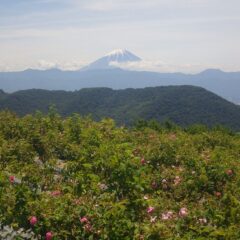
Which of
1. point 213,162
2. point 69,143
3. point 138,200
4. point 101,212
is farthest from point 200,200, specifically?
point 69,143

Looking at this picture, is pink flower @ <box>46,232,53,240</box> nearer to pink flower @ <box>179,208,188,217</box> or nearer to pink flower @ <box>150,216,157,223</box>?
pink flower @ <box>150,216,157,223</box>

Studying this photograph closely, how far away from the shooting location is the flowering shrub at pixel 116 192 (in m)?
6.75

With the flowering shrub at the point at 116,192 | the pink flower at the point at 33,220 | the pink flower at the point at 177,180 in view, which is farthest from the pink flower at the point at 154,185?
the pink flower at the point at 33,220

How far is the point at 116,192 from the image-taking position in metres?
8.38

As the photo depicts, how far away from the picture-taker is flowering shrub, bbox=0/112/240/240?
6746mm

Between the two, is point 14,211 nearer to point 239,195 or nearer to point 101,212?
point 101,212

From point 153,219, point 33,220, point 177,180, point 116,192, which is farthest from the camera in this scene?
point 177,180

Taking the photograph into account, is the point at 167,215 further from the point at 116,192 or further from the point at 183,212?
the point at 116,192

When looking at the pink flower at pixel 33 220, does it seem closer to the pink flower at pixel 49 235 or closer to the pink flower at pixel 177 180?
the pink flower at pixel 49 235

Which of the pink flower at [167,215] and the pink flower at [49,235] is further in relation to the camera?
the pink flower at [167,215]

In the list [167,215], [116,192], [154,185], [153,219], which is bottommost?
[154,185]

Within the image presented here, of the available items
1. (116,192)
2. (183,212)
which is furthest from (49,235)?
(183,212)

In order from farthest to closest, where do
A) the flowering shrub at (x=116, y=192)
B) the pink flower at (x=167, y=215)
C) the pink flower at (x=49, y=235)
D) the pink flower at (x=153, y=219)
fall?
the pink flower at (x=167, y=215)
the pink flower at (x=153, y=219)
the flowering shrub at (x=116, y=192)
the pink flower at (x=49, y=235)

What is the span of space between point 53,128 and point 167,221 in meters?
11.2
